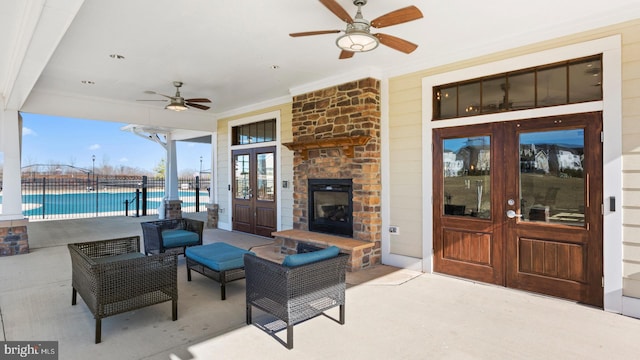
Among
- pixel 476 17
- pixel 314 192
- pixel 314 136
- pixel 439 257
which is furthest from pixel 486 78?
pixel 314 192

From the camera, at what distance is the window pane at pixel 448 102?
4730 millimetres

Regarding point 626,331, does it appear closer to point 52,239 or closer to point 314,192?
point 314,192

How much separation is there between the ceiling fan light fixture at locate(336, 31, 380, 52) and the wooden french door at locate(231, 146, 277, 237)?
4.52m

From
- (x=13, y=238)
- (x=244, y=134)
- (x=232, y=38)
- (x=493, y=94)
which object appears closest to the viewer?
(x=232, y=38)

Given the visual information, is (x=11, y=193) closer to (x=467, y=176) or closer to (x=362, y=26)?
(x=362, y=26)

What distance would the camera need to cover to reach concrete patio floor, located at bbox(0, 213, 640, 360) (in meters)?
2.75

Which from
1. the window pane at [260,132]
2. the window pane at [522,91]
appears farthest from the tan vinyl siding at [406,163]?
the window pane at [260,132]

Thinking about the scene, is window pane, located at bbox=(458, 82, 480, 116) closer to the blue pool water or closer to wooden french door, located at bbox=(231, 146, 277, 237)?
wooden french door, located at bbox=(231, 146, 277, 237)

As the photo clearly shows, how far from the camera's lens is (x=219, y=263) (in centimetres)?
399

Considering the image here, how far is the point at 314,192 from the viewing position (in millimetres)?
6242

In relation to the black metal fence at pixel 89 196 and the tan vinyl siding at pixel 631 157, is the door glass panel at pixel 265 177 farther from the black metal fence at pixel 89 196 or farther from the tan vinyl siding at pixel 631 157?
the tan vinyl siding at pixel 631 157

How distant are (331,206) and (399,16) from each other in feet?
11.9

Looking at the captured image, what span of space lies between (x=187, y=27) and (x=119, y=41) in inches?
41.6

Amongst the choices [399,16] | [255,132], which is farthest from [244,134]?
[399,16]
